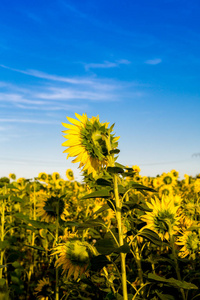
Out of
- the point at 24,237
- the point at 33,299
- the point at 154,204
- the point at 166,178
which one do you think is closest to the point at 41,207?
the point at 154,204

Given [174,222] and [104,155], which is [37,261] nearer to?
[174,222]

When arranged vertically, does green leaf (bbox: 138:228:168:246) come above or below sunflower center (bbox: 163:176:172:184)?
below

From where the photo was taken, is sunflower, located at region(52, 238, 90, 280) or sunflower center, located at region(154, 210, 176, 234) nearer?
sunflower, located at region(52, 238, 90, 280)

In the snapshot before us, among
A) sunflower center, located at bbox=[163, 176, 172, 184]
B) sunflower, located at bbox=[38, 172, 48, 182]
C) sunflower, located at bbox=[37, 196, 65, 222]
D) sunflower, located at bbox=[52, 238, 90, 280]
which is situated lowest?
sunflower, located at bbox=[52, 238, 90, 280]

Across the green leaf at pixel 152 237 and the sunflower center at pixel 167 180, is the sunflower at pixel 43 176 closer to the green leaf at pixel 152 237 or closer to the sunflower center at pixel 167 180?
the sunflower center at pixel 167 180

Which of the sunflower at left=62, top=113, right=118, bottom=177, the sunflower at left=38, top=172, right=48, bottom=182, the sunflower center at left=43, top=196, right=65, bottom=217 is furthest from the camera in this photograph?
the sunflower at left=38, top=172, right=48, bottom=182

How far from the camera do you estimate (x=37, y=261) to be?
414cm

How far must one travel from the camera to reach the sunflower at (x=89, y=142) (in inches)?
54.4

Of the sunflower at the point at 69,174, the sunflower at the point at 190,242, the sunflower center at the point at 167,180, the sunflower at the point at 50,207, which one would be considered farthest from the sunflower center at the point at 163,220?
the sunflower at the point at 69,174

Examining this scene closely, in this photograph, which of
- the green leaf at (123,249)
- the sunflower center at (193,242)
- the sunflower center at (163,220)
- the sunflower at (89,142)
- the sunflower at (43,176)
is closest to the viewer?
the green leaf at (123,249)

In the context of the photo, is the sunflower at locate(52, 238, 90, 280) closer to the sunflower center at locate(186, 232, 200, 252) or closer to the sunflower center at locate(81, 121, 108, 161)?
the sunflower center at locate(81, 121, 108, 161)

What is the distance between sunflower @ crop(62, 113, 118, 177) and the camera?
138 cm

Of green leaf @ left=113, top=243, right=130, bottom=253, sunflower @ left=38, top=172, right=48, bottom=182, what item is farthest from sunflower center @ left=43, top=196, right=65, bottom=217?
sunflower @ left=38, top=172, right=48, bottom=182

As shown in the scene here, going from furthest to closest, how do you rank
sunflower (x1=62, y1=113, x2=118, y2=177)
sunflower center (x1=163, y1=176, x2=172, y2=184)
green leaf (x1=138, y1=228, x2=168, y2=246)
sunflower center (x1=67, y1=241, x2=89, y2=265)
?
sunflower center (x1=163, y1=176, x2=172, y2=184), sunflower center (x1=67, y1=241, x2=89, y2=265), sunflower (x1=62, y1=113, x2=118, y2=177), green leaf (x1=138, y1=228, x2=168, y2=246)
